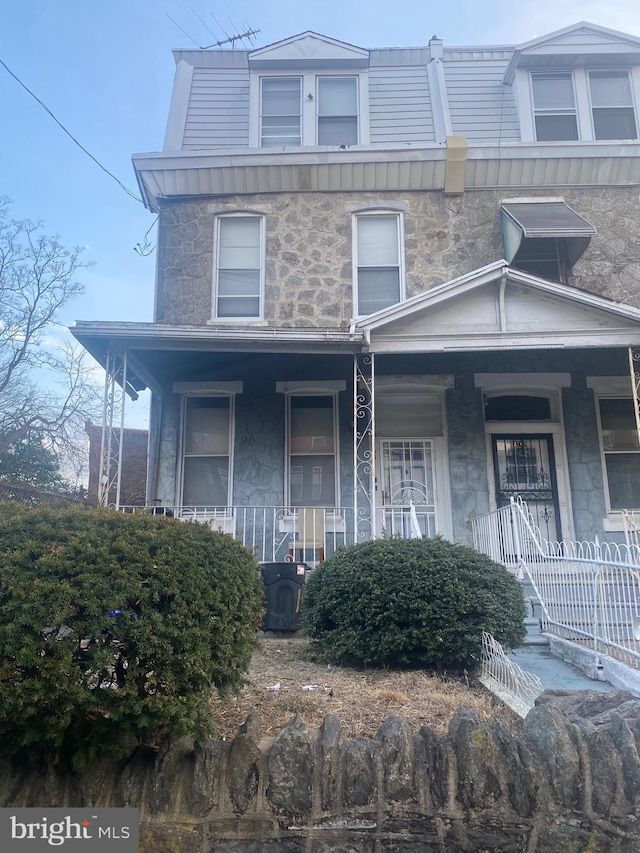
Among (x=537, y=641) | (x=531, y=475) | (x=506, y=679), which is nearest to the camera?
(x=506, y=679)

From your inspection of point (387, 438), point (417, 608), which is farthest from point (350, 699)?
point (387, 438)

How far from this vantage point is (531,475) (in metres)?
10.6

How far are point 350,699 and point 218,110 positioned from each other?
36.5ft

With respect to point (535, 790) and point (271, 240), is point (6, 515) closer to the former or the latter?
point (535, 790)

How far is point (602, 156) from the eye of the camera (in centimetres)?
1130

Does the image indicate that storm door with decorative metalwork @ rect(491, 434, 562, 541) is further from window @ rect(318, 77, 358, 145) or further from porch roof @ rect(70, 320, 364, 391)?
window @ rect(318, 77, 358, 145)

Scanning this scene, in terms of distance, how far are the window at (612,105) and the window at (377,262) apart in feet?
13.6

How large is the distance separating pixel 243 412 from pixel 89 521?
745cm

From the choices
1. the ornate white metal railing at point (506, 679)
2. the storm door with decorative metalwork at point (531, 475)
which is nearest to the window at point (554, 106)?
the storm door with decorative metalwork at point (531, 475)

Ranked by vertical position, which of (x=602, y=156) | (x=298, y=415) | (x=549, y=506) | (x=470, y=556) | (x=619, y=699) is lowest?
(x=619, y=699)

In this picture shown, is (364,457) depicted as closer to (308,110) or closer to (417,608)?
(417,608)

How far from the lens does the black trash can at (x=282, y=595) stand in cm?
795

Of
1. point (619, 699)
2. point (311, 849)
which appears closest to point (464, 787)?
point (311, 849)

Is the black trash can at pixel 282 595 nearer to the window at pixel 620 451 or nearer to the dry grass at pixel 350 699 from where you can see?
the dry grass at pixel 350 699
